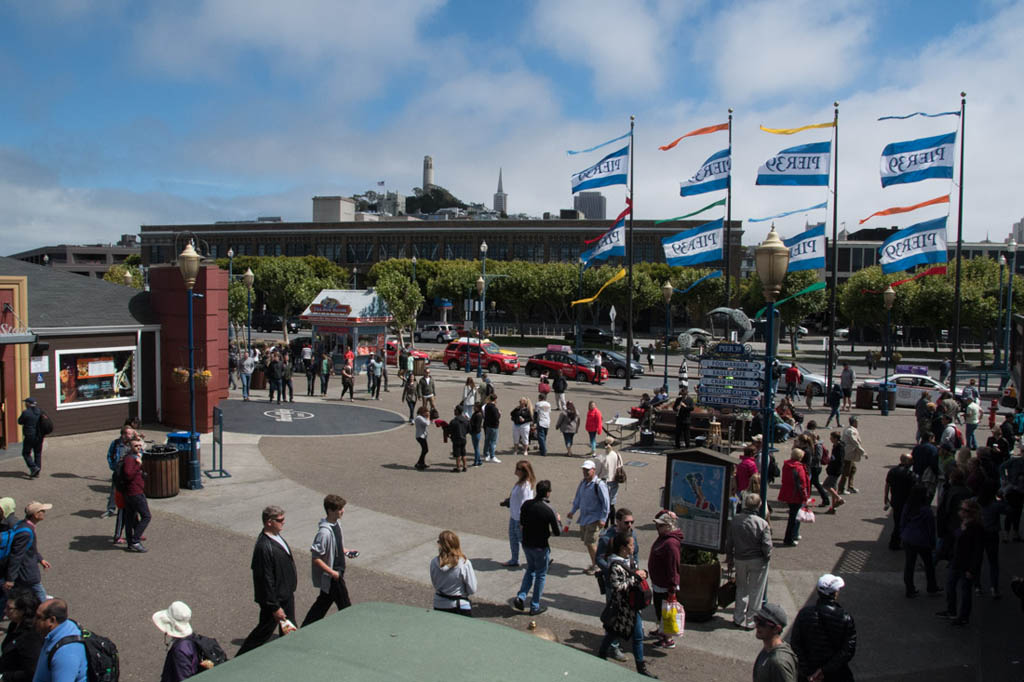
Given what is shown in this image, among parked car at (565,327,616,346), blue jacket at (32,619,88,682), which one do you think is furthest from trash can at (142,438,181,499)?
parked car at (565,327,616,346)

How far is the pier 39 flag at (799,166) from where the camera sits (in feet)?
83.5

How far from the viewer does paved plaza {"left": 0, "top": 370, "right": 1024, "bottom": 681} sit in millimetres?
8406

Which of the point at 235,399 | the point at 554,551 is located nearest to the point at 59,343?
the point at 235,399

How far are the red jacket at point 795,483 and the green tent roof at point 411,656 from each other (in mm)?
8492

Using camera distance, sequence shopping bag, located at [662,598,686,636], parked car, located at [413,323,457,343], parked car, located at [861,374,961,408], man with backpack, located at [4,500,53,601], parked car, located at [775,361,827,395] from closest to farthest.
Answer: man with backpack, located at [4,500,53,601] → shopping bag, located at [662,598,686,636] → parked car, located at [861,374,961,408] → parked car, located at [775,361,827,395] → parked car, located at [413,323,457,343]

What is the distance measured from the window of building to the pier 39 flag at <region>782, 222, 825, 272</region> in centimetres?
2117

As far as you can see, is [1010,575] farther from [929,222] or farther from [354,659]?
[929,222]

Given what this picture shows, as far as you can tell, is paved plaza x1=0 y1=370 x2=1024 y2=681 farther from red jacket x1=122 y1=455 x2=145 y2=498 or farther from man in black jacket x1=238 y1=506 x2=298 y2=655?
man in black jacket x1=238 y1=506 x2=298 y2=655

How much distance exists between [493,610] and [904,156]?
2257 cm

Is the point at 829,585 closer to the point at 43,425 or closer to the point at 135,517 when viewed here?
the point at 135,517

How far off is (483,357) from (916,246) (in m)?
21.2

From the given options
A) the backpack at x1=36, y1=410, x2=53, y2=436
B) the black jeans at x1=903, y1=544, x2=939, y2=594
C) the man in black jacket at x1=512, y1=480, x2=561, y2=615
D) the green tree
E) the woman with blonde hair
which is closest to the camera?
the man in black jacket at x1=512, y1=480, x2=561, y2=615

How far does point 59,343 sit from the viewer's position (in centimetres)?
1884

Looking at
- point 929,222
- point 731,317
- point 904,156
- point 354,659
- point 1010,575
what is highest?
point 904,156
